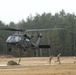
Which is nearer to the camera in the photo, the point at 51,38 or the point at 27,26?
the point at 51,38

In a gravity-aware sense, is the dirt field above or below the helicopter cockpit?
below

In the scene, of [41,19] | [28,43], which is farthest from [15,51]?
[28,43]

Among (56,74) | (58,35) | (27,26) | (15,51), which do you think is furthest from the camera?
(27,26)

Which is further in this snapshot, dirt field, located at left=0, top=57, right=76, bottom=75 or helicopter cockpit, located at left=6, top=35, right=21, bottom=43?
helicopter cockpit, located at left=6, top=35, right=21, bottom=43

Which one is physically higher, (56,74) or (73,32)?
(73,32)

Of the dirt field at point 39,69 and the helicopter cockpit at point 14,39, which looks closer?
the dirt field at point 39,69

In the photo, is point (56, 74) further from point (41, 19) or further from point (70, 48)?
point (41, 19)

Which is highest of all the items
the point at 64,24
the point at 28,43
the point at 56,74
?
the point at 64,24

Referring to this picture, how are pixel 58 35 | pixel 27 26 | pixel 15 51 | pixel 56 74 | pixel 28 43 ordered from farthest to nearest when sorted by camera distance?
pixel 27 26 < pixel 58 35 < pixel 15 51 < pixel 28 43 < pixel 56 74

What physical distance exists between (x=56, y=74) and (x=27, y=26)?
329 feet

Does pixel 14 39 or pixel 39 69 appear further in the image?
pixel 14 39

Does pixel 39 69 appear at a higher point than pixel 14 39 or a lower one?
lower

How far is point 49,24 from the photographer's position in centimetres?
13200

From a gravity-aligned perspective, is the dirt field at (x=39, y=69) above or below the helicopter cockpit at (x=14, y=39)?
below
